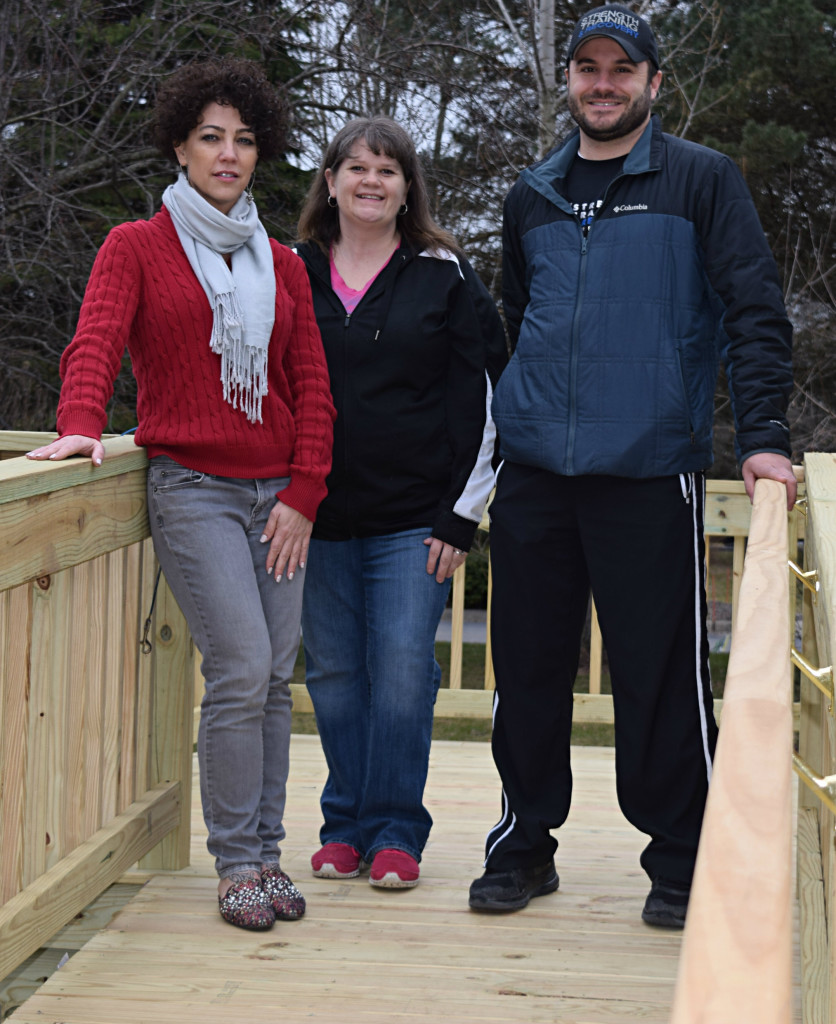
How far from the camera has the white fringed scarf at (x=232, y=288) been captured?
2.35 m

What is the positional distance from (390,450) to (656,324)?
0.63 m

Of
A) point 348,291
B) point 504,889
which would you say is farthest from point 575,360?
point 504,889

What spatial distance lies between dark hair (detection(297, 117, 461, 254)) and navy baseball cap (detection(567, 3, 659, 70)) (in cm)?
41

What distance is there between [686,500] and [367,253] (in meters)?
0.89

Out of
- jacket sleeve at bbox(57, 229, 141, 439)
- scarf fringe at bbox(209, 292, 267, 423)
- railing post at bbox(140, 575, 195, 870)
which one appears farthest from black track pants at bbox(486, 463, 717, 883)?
jacket sleeve at bbox(57, 229, 141, 439)

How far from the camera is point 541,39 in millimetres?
6758

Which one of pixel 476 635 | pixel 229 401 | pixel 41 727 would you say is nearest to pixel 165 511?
pixel 229 401

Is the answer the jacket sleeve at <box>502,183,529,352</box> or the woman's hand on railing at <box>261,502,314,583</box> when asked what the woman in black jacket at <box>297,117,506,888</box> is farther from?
the woman's hand on railing at <box>261,502,314,583</box>

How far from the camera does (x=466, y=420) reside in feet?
8.99

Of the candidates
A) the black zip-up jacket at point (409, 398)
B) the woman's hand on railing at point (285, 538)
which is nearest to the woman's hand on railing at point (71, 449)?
the woman's hand on railing at point (285, 538)

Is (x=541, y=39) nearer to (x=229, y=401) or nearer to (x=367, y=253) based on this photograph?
(x=367, y=253)

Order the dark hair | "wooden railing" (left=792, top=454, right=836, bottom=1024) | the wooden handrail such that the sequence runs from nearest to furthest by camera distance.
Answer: the wooden handrail → "wooden railing" (left=792, top=454, right=836, bottom=1024) → the dark hair

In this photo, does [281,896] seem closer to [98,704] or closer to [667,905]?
[98,704]

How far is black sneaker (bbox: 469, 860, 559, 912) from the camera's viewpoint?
8.81 ft
